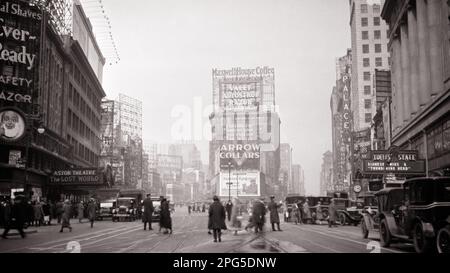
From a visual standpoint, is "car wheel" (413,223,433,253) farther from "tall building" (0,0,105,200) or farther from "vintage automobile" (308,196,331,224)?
"vintage automobile" (308,196,331,224)

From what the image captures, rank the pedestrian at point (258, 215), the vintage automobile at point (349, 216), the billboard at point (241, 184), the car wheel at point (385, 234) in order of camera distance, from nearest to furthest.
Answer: the car wheel at point (385, 234) → the pedestrian at point (258, 215) → the vintage automobile at point (349, 216) → the billboard at point (241, 184)

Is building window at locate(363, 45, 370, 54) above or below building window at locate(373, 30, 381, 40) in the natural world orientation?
below

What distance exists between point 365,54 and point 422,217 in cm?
9105

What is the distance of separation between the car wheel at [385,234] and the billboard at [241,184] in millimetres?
101930

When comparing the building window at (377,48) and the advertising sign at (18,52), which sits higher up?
the building window at (377,48)

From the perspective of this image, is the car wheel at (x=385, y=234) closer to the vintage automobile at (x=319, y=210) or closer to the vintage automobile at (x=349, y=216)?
the vintage automobile at (x=349, y=216)

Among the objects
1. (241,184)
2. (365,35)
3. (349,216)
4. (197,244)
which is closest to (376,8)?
(365,35)

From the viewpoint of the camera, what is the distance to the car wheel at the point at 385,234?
15906 millimetres

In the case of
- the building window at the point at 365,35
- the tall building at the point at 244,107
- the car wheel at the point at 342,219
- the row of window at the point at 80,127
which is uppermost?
the building window at the point at 365,35

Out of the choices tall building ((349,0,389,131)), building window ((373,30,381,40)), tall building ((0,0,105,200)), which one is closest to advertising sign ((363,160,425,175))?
tall building ((0,0,105,200))

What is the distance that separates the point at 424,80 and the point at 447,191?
87.4 ft

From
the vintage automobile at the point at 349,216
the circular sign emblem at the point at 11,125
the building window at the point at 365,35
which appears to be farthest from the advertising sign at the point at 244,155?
the circular sign emblem at the point at 11,125

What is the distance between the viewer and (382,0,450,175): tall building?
3189 centimetres
